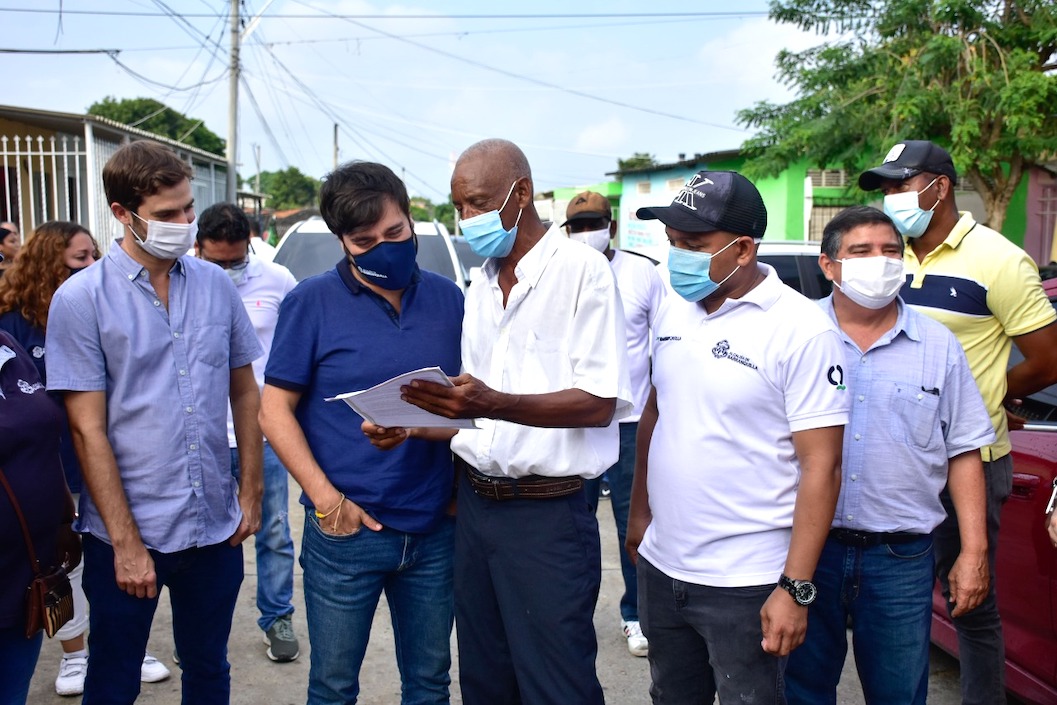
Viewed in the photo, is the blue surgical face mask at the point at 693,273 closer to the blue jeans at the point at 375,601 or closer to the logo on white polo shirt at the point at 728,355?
the logo on white polo shirt at the point at 728,355

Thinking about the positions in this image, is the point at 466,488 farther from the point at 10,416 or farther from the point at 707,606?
the point at 10,416

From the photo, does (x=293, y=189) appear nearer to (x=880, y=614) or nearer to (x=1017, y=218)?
(x=1017, y=218)

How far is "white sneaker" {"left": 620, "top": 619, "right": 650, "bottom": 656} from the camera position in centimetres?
450

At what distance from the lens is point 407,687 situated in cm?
296

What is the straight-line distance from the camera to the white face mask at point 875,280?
282cm

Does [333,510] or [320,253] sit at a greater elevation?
[320,253]

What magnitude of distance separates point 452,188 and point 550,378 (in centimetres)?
61

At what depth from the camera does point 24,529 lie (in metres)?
2.53

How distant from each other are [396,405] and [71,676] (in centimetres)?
266

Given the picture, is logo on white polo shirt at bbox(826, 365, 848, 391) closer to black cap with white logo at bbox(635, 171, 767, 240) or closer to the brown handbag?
black cap with white logo at bbox(635, 171, 767, 240)

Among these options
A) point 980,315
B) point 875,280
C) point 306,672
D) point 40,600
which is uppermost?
point 875,280

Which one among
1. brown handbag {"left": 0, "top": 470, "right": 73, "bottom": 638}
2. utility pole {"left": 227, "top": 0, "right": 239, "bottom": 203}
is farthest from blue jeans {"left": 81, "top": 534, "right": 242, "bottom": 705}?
utility pole {"left": 227, "top": 0, "right": 239, "bottom": 203}

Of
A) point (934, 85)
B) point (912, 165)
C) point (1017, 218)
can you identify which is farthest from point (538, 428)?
point (1017, 218)

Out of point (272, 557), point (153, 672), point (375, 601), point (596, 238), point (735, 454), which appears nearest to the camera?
point (735, 454)
